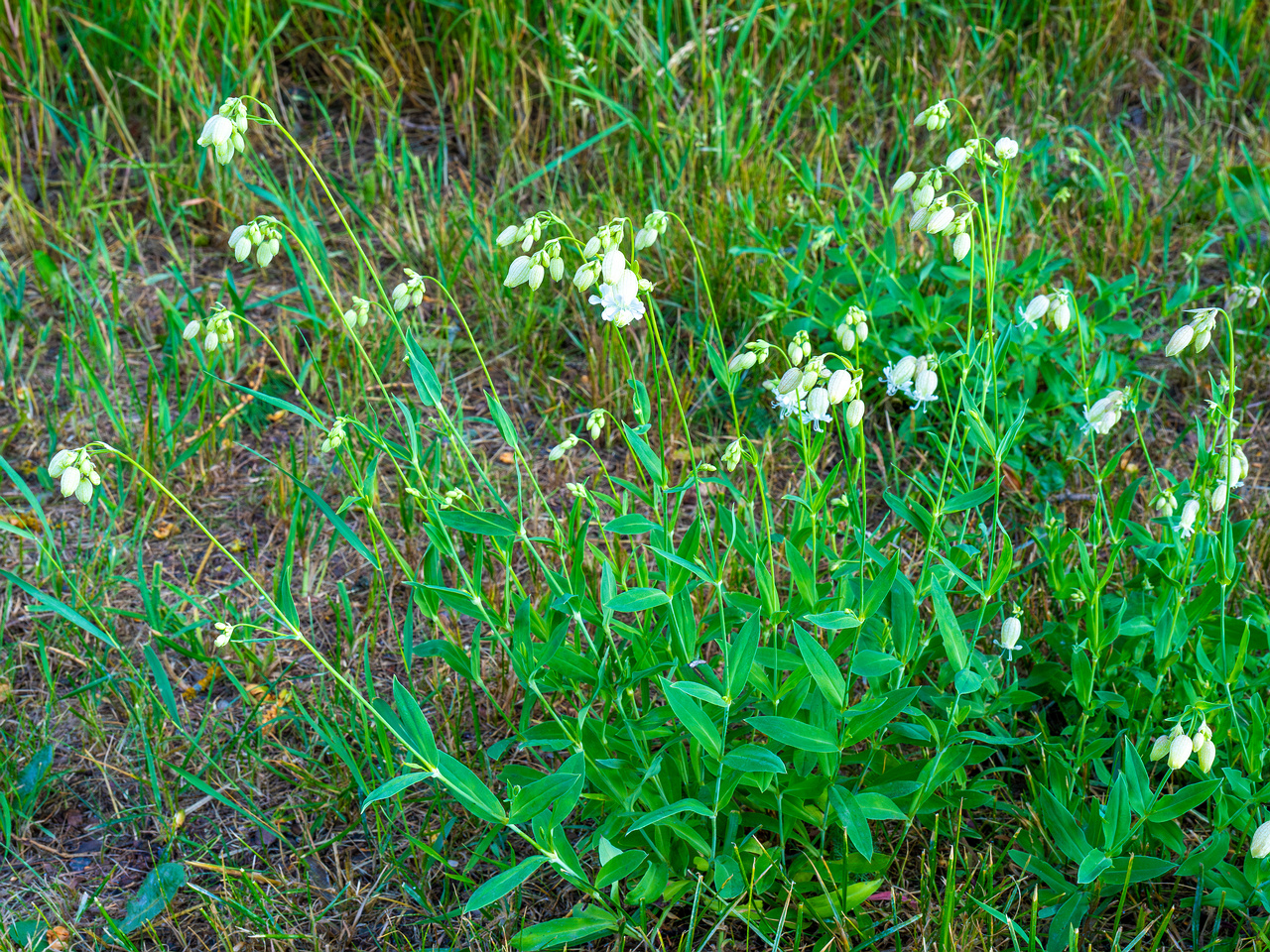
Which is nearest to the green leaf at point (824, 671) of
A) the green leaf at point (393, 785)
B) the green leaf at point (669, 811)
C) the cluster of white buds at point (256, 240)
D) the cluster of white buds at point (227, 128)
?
the green leaf at point (669, 811)

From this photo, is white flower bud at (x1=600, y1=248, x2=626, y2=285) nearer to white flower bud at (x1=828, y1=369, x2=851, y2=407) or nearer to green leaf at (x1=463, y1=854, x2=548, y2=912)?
white flower bud at (x1=828, y1=369, x2=851, y2=407)

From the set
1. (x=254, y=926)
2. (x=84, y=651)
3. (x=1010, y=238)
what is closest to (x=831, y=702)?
(x=254, y=926)

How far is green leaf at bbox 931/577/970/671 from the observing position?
6.21 ft

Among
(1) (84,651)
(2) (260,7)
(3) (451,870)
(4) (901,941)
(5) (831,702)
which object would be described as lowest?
(4) (901,941)

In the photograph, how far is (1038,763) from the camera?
2191 mm

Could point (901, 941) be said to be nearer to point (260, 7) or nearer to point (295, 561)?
A: point (295, 561)

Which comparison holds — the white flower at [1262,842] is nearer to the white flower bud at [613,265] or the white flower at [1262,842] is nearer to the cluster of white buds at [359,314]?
the white flower bud at [613,265]

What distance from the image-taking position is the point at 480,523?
187 cm

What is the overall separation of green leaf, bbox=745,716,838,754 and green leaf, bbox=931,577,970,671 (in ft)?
1.00

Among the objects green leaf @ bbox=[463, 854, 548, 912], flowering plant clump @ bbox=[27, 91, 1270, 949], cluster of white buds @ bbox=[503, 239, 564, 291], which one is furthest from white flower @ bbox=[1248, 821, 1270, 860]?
cluster of white buds @ bbox=[503, 239, 564, 291]

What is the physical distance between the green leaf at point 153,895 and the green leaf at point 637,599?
1161mm

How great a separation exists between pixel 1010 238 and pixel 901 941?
8.27 ft

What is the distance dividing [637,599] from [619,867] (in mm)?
481

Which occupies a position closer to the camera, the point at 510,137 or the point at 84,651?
the point at 84,651
